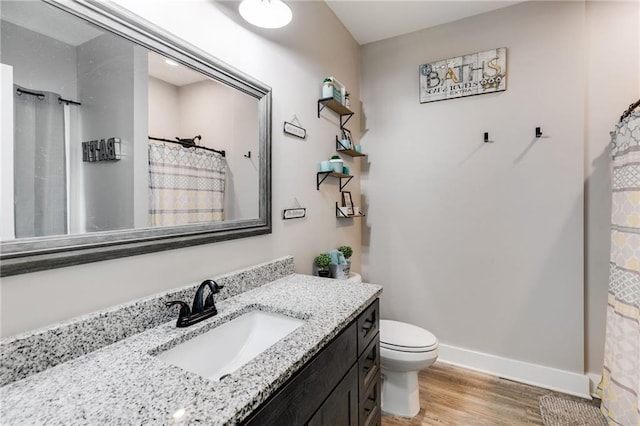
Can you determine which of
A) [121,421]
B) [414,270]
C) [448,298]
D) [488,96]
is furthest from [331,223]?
[121,421]

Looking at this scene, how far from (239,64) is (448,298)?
2180mm

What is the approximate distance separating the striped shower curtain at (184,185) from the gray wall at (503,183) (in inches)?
64.6

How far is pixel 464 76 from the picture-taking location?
2209 millimetres

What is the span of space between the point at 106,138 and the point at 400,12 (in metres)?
2.20

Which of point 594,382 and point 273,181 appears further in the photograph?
point 594,382

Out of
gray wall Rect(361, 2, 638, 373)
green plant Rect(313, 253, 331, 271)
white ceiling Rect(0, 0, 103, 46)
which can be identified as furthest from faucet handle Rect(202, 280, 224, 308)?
gray wall Rect(361, 2, 638, 373)

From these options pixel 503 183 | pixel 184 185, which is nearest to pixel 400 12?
pixel 503 183

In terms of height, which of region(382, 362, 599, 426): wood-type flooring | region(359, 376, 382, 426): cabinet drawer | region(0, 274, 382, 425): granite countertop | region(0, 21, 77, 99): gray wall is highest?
region(0, 21, 77, 99): gray wall

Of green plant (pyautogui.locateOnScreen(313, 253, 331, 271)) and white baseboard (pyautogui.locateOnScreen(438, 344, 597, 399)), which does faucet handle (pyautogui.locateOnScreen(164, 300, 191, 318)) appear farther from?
Answer: white baseboard (pyautogui.locateOnScreen(438, 344, 597, 399))

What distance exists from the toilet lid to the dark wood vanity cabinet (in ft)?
1.08

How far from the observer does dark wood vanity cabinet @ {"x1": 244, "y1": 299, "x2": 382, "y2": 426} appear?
2.31 ft

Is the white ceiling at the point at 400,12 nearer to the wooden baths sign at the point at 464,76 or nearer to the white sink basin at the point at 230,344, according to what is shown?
the wooden baths sign at the point at 464,76

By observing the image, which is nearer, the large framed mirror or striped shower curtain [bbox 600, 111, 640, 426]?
the large framed mirror

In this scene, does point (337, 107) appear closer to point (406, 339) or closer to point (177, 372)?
point (406, 339)
